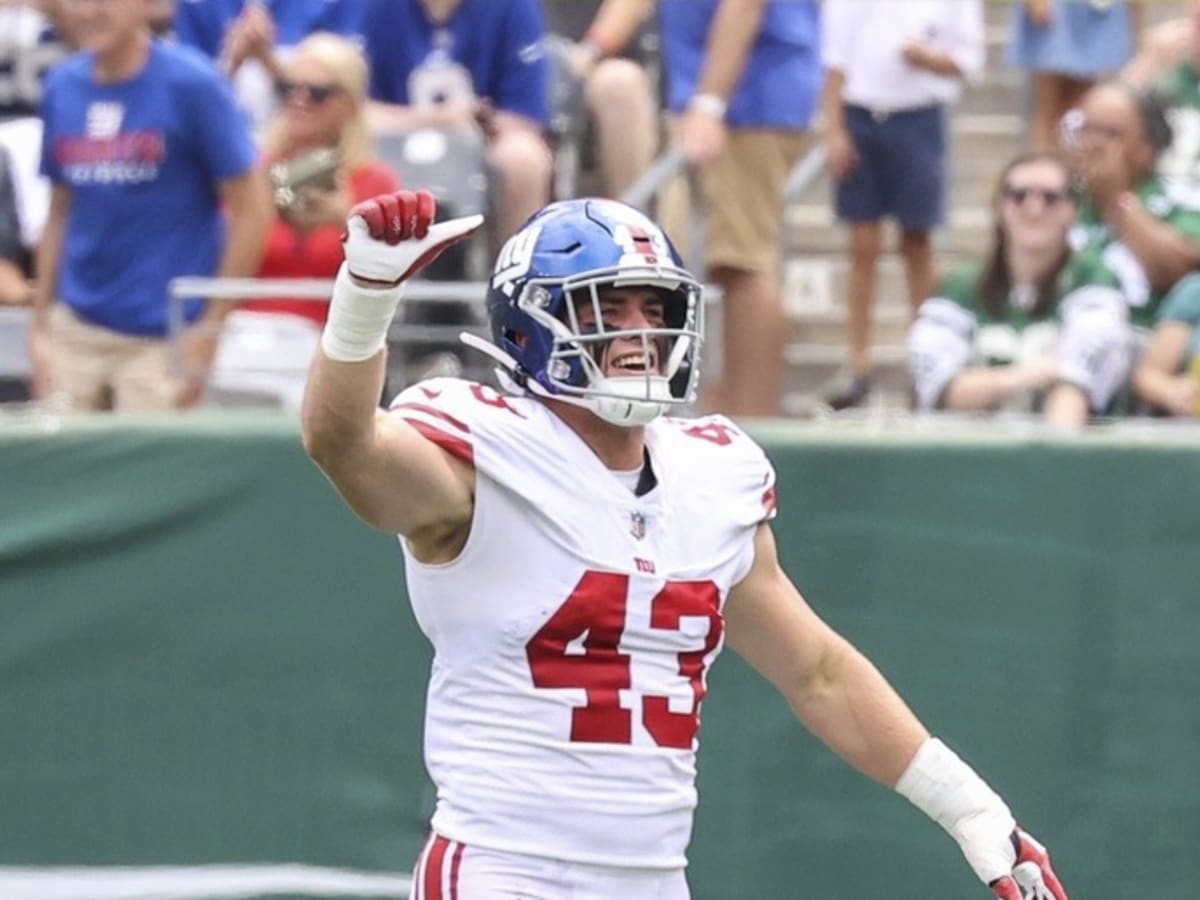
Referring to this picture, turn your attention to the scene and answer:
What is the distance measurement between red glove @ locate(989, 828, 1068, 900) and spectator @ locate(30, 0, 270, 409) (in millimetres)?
3573

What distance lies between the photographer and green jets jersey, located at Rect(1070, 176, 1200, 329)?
297 inches

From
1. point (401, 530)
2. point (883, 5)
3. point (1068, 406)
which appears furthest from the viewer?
point (883, 5)

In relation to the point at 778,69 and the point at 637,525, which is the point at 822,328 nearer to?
A: the point at 778,69

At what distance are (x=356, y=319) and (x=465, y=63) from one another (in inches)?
186

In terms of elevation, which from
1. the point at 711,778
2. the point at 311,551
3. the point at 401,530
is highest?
the point at 401,530

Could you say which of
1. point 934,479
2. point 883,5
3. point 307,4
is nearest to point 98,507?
point 934,479

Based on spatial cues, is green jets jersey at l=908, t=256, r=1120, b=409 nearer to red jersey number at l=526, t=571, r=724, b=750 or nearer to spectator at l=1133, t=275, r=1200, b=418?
spectator at l=1133, t=275, r=1200, b=418

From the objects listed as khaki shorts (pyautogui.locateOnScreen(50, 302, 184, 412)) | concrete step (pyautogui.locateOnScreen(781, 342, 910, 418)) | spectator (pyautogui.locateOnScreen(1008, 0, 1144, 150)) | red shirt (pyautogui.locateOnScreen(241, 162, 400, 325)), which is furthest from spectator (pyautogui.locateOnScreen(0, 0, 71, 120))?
spectator (pyautogui.locateOnScreen(1008, 0, 1144, 150))

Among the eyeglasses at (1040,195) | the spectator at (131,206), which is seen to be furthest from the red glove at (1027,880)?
the spectator at (131,206)

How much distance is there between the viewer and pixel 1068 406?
6953 mm

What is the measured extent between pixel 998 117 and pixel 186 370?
466cm

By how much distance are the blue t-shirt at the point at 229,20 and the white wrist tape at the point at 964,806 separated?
4921 millimetres

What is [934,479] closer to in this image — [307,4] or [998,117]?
[307,4]

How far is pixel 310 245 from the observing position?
7715 millimetres
